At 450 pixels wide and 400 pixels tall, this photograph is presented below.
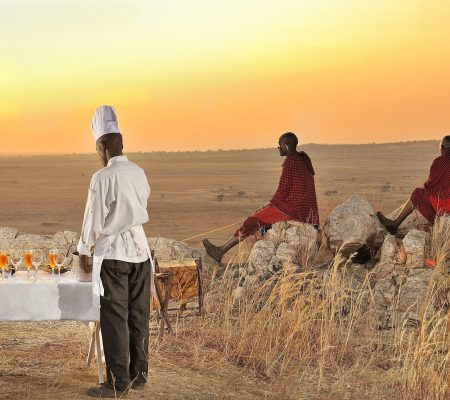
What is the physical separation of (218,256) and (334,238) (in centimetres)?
174

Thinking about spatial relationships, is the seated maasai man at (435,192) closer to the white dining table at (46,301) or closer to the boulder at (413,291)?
the boulder at (413,291)

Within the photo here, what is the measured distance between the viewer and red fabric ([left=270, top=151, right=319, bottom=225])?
476 inches

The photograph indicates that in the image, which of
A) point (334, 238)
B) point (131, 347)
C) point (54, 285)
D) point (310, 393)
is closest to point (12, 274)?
point (54, 285)

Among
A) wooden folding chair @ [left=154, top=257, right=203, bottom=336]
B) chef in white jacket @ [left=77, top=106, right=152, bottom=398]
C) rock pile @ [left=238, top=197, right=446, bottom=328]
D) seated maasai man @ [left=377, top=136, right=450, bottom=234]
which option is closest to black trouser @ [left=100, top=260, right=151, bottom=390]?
chef in white jacket @ [left=77, top=106, right=152, bottom=398]

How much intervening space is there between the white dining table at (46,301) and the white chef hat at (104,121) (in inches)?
42.5

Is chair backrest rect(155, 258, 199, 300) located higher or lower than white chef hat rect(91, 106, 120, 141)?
lower

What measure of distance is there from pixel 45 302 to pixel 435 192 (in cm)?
626

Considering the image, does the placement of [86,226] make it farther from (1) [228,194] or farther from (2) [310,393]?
(1) [228,194]

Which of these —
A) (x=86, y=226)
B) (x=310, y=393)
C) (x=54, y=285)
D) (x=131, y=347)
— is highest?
(x=86, y=226)

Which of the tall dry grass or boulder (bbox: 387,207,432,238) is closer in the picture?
the tall dry grass

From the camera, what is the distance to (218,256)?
42.0ft

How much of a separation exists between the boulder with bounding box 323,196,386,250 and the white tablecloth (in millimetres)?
5333

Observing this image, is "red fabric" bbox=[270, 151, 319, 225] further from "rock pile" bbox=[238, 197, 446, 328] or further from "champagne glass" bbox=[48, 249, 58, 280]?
"champagne glass" bbox=[48, 249, 58, 280]

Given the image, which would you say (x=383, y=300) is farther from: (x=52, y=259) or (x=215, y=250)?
(x=52, y=259)
